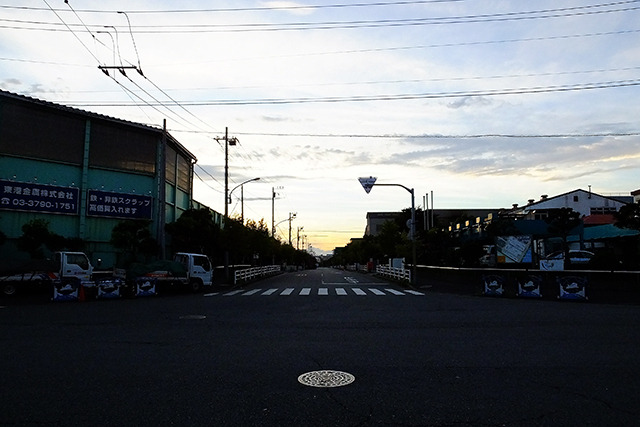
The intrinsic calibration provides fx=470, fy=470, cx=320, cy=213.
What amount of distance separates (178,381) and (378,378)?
2680 millimetres

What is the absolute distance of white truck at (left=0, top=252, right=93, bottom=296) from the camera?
20.3m

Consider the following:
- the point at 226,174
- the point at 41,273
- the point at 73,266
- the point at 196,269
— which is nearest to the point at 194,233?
the point at 226,174

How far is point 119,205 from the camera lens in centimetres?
3384

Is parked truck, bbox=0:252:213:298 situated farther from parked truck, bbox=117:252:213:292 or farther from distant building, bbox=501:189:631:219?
distant building, bbox=501:189:631:219

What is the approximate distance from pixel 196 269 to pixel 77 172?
43.0 feet

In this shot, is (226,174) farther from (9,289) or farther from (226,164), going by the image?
(9,289)

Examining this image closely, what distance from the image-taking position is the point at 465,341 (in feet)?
30.3

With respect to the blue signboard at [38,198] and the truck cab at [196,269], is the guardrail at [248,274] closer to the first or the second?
the truck cab at [196,269]

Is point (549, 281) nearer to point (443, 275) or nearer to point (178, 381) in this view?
point (443, 275)

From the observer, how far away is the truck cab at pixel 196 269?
24875mm

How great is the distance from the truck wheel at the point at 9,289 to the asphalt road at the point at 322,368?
30.9ft

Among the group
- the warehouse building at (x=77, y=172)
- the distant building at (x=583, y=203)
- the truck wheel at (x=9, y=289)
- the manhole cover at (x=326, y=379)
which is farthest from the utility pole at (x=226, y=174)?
the distant building at (x=583, y=203)


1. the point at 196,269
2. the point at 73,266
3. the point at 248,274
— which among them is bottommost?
the point at 248,274

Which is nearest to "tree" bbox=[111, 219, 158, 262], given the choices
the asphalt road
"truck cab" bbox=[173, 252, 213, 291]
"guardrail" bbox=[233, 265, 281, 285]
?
"truck cab" bbox=[173, 252, 213, 291]
